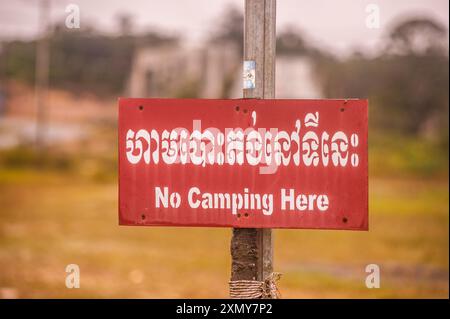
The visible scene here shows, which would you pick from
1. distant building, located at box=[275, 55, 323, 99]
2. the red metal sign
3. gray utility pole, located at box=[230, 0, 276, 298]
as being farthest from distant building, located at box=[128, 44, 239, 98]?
the red metal sign

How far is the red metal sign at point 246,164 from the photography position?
12.2ft

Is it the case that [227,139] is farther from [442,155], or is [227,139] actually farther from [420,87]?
[420,87]

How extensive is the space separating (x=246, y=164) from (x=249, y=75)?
482 mm

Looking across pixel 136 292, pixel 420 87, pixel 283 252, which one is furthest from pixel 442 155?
pixel 136 292

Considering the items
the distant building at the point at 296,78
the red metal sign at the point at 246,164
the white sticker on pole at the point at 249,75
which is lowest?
the red metal sign at the point at 246,164

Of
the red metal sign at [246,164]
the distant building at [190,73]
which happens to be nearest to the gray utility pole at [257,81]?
the red metal sign at [246,164]

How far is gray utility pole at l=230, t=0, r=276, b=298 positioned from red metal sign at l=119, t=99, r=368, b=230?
0.14 metres

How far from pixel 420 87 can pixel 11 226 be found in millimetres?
18789

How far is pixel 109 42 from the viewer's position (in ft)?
Answer: 107

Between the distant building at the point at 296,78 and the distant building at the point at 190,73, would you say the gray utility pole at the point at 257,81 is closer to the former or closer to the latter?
the distant building at the point at 296,78

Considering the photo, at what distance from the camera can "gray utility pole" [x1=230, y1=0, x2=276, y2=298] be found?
3846 millimetres

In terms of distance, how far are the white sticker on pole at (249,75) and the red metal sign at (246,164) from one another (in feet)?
0.39

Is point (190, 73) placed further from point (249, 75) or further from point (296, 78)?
point (249, 75)

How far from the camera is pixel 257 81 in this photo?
12.5 feet
